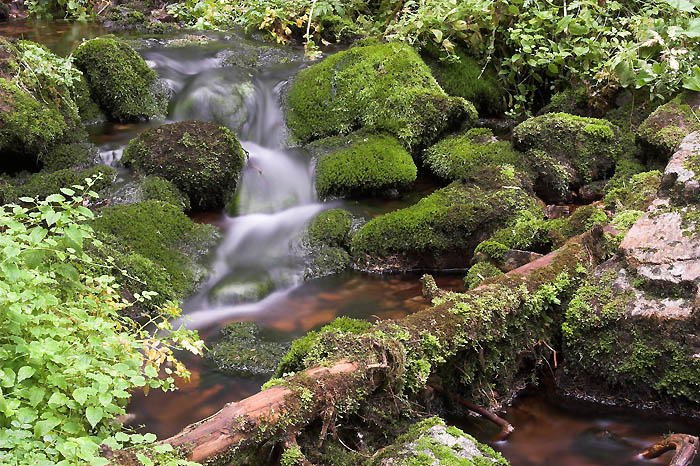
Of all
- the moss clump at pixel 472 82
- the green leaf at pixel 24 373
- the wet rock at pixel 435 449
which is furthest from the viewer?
the moss clump at pixel 472 82

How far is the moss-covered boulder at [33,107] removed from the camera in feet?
22.1

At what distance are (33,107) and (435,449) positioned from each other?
19.1ft

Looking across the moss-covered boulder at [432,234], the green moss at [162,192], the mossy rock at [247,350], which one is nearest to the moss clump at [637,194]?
the moss-covered boulder at [432,234]

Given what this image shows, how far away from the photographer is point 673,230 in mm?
4520

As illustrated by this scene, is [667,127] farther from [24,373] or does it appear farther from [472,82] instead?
[24,373]

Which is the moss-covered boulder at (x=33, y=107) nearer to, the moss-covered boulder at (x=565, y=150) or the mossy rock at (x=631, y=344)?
the moss-covered boulder at (x=565, y=150)

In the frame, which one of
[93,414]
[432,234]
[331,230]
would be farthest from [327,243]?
[93,414]

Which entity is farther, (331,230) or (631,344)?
(331,230)

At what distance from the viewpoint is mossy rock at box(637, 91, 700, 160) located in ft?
22.7

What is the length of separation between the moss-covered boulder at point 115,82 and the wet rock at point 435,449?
629cm

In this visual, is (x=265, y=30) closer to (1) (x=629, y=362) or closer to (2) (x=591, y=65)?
(2) (x=591, y=65)

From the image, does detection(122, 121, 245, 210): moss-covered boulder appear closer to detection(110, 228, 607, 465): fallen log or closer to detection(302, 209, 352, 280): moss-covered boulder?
detection(302, 209, 352, 280): moss-covered boulder

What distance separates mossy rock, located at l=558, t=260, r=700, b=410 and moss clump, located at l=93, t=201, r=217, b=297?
3.30 metres

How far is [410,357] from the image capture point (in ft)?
12.2
